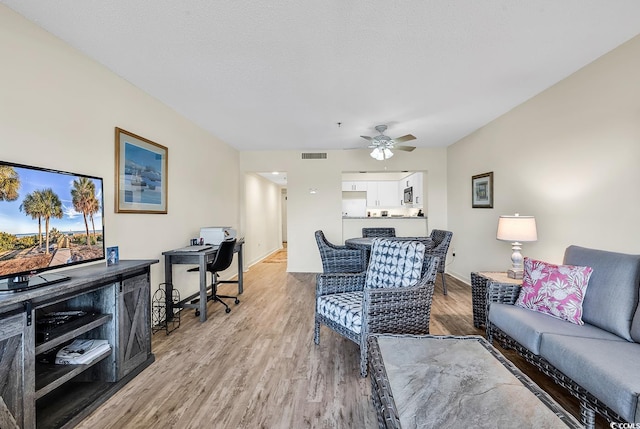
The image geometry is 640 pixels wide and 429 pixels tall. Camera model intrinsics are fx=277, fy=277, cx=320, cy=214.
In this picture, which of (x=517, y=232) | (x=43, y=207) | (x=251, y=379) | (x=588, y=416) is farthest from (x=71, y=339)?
(x=517, y=232)

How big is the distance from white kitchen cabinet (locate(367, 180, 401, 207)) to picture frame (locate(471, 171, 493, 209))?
3191 mm

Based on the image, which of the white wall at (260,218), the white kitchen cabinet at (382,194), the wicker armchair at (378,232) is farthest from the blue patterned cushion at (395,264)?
the white kitchen cabinet at (382,194)

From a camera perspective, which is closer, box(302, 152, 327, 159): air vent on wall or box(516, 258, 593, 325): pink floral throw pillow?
box(516, 258, 593, 325): pink floral throw pillow

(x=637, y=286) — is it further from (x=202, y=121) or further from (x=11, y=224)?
(x=202, y=121)

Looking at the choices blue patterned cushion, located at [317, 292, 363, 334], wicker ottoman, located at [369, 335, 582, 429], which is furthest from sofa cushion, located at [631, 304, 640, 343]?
blue patterned cushion, located at [317, 292, 363, 334]

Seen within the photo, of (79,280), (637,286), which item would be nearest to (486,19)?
(637,286)

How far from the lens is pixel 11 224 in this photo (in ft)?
5.08

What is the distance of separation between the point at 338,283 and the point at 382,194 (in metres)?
5.47

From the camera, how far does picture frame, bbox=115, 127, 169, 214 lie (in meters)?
2.62

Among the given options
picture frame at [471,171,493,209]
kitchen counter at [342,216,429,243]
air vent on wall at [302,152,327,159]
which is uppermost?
air vent on wall at [302,152,327,159]

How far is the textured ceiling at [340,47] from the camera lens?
1.76m

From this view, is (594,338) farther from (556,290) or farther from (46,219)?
(46,219)

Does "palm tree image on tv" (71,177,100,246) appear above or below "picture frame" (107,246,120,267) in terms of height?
above

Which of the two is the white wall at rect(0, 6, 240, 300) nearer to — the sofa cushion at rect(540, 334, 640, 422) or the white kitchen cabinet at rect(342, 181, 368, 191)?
the sofa cushion at rect(540, 334, 640, 422)
